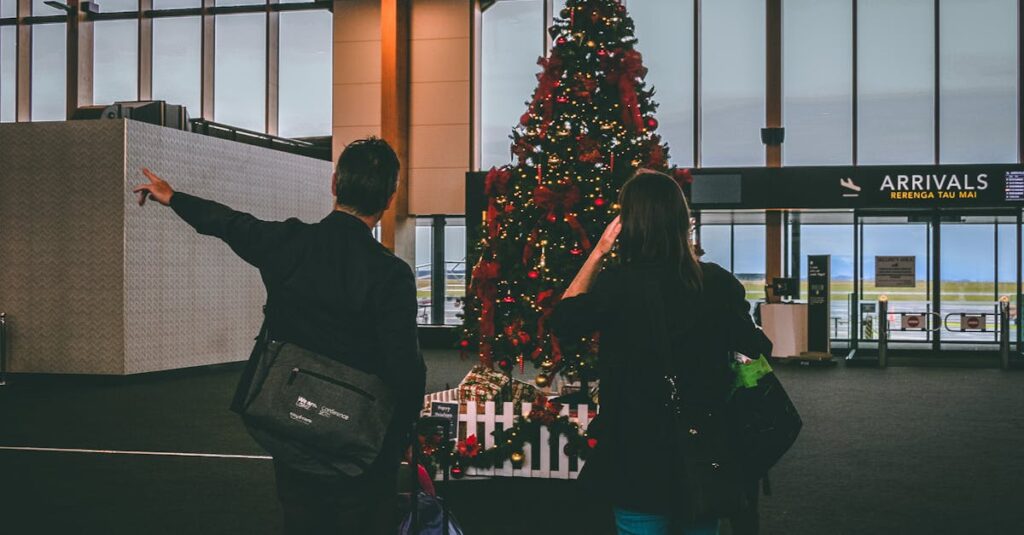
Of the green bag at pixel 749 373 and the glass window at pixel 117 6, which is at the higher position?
the glass window at pixel 117 6

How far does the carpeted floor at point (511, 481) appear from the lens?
4359mm

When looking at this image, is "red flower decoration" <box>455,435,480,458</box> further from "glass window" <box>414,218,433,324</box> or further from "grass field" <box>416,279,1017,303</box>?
"glass window" <box>414,218,433,324</box>

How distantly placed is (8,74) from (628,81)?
56.2 feet

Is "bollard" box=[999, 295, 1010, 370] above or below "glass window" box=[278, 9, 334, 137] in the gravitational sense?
below

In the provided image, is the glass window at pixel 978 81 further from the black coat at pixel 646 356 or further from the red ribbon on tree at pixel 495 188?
the black coat at pixel 646 356

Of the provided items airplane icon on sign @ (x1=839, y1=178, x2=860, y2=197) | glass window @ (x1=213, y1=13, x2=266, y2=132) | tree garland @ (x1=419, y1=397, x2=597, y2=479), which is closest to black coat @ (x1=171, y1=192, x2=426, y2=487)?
tree garland @ (x1=419, y1=397, x2=597, y2=479)

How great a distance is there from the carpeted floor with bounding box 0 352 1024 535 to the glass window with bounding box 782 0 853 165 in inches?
260

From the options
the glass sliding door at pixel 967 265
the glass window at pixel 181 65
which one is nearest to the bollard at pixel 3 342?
the glass window at pixel 181 65

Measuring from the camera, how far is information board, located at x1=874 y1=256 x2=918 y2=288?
14.4 meters

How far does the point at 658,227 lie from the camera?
1851 mm

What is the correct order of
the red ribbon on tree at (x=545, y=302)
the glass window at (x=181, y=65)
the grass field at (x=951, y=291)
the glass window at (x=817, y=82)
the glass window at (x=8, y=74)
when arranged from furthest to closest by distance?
the glass window at (x=8, y=74), the glass window at (x=181, y=65), the glass window at (x=817, y=82), the grass field at (x=951, y=291), the red ribbon on tree at (x=545, y=302)

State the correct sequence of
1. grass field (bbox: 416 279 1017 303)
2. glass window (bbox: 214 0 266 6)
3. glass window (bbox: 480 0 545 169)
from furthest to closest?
glass window (bbox: 214 0 266 6) → glass window (bbox: 480 0 545 169) → grass field (bbox: 416 279 1017 303)

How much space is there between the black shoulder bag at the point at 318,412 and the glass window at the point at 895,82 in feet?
47.2

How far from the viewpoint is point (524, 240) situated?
16.8 feet
